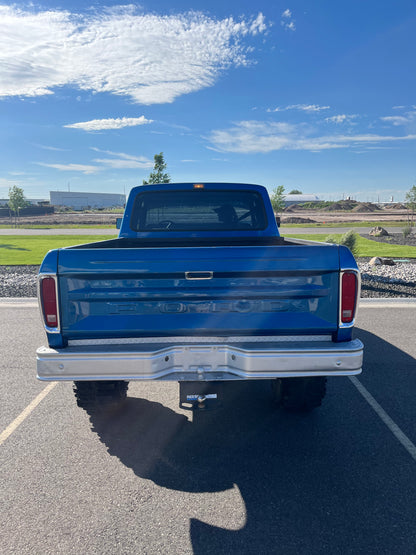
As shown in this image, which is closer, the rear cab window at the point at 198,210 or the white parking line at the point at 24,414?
the white parking line at the point at 24,414

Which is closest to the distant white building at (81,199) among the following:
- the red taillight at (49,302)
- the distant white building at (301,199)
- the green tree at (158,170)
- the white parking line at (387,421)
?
the distant white building at (301,199)

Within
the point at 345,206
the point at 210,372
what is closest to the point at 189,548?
the point at 210,372

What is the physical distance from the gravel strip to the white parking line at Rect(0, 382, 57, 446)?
5948 mm

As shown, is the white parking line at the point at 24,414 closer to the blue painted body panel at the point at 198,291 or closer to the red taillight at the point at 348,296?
the blue painted body panel at the point at 198,291

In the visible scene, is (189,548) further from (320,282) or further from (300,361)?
(320,282)

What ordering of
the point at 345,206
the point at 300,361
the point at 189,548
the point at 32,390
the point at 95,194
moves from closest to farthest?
1. the point at 189,548
2. the point at 300,361
3. the point at 32,390
4. the point at 345,206
5. the point at 95,194

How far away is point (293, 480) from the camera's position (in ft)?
10.2

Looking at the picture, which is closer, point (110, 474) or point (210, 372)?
point (210, 372)

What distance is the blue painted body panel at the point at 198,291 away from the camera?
287cm

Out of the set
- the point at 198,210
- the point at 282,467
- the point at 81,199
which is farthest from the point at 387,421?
the point at 81,199

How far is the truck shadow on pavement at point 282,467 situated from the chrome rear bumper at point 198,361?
86 cm

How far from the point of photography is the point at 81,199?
450ft

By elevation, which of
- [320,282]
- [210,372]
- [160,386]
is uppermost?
[320,282]

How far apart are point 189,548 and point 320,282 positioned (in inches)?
73.9
